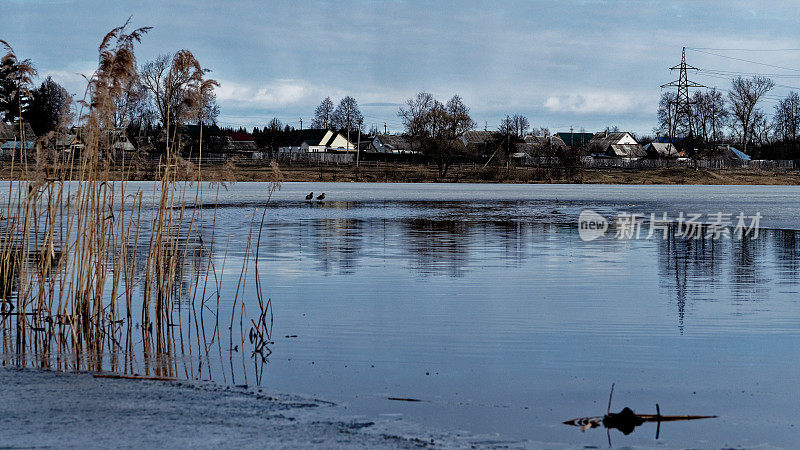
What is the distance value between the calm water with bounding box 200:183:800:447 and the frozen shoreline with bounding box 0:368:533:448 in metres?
0.39

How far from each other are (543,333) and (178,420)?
15.2 feet

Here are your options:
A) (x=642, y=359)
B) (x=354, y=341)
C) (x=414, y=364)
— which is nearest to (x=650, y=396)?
(x=642, y=359)

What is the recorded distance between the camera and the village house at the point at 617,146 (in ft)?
468

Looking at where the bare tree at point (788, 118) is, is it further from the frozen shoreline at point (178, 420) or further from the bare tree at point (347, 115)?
the frozen shoreline at point (178, 420)

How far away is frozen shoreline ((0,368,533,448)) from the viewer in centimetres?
551

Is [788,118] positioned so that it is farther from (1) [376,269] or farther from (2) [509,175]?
(1) [376,269]

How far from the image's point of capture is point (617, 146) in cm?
14775

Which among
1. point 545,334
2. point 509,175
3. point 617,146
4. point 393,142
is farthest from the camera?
point 393,142

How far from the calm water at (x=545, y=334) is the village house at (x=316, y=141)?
130m

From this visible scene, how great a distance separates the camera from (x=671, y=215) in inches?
1270

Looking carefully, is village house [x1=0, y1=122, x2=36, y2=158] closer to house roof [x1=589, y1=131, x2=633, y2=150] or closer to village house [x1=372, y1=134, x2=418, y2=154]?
village house [x1=372, y1=134, x2=418, y2=154]

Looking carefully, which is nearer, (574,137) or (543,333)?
(543,333)

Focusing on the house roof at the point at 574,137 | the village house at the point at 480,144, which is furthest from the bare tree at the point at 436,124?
the house roof at the point at 574,137

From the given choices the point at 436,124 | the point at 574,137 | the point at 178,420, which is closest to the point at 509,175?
the point at 436,124
